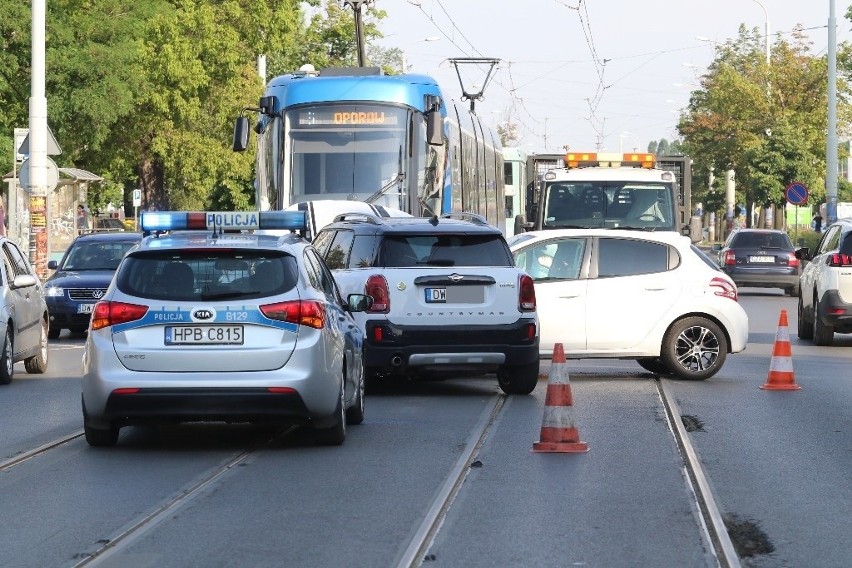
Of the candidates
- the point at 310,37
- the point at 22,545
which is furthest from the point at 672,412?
the point at 310,37

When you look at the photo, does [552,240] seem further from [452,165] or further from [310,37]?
[310,37]

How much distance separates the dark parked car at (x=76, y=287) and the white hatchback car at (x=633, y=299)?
8.47 metres

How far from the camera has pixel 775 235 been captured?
4062cm

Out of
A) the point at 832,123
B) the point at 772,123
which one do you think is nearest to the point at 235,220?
the point at 832,123

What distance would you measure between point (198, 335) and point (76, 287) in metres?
13.9

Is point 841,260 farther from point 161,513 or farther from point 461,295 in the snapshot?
point 161,513

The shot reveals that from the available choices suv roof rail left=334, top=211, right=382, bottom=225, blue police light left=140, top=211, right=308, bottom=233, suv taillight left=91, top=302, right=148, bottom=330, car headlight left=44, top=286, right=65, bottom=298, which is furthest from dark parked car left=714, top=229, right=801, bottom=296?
suv taillight left=91, top=302, right=148, bottom=330

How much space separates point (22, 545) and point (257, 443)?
414 cm

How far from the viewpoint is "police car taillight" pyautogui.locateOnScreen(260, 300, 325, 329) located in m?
11.1

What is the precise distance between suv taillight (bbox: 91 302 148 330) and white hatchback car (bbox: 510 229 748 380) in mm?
6674

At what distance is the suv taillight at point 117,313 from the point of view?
11094 mm

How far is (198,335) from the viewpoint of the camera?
11039mm

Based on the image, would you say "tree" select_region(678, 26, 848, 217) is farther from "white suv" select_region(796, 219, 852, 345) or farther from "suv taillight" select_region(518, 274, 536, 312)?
"suv taillight" select_region(518, 274, 536, 312)

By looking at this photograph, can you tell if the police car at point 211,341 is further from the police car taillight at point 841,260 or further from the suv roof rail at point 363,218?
the police car taillight at point 841,260
